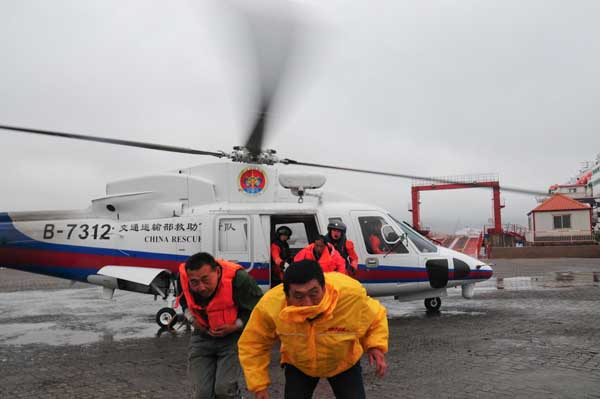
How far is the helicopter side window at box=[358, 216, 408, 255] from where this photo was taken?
1021 centimetres

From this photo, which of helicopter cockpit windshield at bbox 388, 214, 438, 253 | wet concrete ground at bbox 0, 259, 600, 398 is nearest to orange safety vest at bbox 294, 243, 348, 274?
wet concrete ground at bbox 0, 259, 600, 398

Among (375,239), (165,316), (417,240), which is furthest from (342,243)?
(165,316)

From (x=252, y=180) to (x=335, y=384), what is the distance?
7160 millimetres

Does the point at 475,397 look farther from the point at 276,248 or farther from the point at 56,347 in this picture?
the point at 56,347

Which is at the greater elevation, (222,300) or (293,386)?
(222,300)

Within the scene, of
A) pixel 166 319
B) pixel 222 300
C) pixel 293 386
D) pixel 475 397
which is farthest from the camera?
pixel 166 319

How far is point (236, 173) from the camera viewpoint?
33.2ft

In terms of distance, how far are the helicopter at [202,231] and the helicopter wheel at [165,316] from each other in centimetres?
11

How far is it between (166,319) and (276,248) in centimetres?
Result: 244

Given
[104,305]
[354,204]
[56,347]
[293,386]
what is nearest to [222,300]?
[293,386]

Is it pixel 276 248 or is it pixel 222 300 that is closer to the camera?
pixel 222 300

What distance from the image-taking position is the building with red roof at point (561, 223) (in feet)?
139

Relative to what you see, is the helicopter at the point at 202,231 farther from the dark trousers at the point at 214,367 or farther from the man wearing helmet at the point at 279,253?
the dark trousers at the point at 214,367

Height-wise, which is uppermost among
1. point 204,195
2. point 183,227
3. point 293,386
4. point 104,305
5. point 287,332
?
point 204,195
